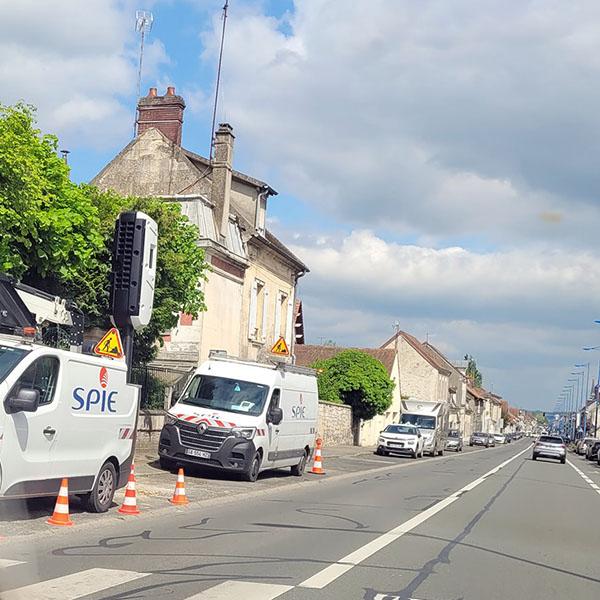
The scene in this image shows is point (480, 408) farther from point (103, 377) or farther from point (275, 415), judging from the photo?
point (103, 377)

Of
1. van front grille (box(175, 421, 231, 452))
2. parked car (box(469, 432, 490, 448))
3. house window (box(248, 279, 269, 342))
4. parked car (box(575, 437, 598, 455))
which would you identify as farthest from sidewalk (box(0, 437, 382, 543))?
parked car (box(469, 432, 490, 448))

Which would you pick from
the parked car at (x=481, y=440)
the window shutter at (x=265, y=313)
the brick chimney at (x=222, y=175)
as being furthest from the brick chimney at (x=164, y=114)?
the parked car at (x=481, y=440)

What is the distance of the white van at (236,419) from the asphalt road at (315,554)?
79.9 inches

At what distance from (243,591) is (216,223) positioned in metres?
26.1

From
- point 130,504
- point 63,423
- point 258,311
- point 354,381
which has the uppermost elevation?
point 258,311

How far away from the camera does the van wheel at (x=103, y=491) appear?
11.9 m

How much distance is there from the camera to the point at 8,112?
1617 centimetres

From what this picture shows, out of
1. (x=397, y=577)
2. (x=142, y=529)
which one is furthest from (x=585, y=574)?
(x=142, y=529)

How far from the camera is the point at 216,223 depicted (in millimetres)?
33094

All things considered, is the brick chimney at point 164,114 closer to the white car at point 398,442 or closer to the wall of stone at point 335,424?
the wall of stone at point 335,424

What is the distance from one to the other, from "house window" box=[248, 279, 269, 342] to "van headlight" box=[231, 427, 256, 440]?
57.1 feet

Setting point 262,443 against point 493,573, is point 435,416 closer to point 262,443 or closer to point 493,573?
point 262,443

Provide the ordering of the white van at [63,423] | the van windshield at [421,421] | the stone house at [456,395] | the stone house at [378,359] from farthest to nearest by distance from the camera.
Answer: the stone house at [456,395]
the stone house at [378,359]
the van windshield at [421,421]
the white van at [63,423]

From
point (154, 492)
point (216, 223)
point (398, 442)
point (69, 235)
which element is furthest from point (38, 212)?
point (398, 442)
